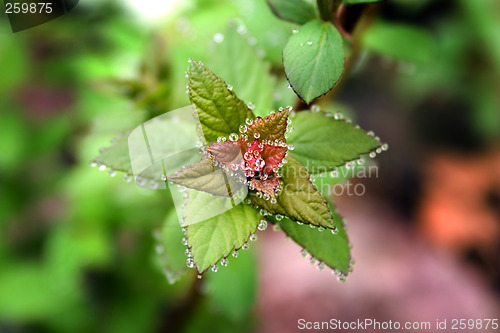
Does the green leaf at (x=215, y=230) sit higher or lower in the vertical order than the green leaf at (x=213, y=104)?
lower

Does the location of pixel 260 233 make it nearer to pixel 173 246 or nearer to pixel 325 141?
pixel 173 246

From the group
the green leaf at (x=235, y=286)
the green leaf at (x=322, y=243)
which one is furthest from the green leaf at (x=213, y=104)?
the green leaf at (x=235, y=286)

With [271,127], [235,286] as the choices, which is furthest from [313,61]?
[235,286]

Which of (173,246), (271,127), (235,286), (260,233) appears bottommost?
(260,233)

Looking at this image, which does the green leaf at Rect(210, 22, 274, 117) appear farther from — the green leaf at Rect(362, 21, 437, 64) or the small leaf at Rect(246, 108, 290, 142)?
the green leaf at Rect(362, 21, 437, 64)

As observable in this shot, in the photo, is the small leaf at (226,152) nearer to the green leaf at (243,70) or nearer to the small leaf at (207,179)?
the small leaf at (207,179)

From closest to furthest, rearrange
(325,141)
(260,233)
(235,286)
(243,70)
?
(325,141), (243,70), (235,286), (260,233)
